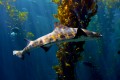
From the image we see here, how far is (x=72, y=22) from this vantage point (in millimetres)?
9031

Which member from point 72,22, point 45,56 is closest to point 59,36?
point 72,22

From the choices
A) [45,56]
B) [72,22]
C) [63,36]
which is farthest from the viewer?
[45,56]

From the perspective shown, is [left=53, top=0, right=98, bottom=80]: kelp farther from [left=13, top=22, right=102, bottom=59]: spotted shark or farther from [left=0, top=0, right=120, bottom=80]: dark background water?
[left=0, top=0, right=120, bottom=80]: dark background water

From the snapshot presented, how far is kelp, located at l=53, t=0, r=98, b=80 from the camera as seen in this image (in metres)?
9.03

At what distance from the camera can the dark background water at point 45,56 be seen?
93.1 ft

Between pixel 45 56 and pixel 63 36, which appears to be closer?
pixel 63 36

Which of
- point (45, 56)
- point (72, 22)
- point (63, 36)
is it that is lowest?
point (63, 36)

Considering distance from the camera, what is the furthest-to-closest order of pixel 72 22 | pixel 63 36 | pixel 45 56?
pixel 45 56 < pixel 72 22 < pixel 63 36

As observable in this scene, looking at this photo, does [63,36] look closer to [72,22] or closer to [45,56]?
[72,22]

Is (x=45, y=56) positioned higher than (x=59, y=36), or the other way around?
(x=45, y=56)

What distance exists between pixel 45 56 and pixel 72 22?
51.8m

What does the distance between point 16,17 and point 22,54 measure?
1809cm

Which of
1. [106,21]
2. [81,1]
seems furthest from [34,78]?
[81,1]

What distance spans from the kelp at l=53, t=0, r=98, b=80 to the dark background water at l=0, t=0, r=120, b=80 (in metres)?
15.1
